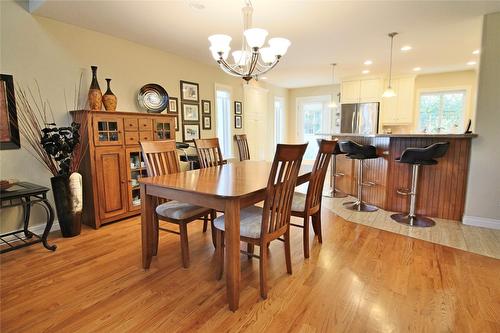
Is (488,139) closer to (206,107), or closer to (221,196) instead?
(221,196)

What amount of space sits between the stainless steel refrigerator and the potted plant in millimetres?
5538

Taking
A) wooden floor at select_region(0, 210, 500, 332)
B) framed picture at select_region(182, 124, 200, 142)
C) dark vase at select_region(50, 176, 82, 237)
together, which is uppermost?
framed picture at select_region(182, 124, 200, 142)

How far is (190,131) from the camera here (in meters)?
4.62

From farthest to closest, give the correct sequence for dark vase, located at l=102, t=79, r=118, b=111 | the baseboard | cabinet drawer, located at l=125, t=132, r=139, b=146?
cabinet drawer, located at l=125, t=132, r=139, b=146, dark vase, located at l=102, t=79, r=118, b=111, the baseboard

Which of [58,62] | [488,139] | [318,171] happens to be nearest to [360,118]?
[488,139]

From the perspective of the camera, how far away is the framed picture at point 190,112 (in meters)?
4.50

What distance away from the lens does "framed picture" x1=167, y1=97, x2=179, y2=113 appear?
4254 millimetres

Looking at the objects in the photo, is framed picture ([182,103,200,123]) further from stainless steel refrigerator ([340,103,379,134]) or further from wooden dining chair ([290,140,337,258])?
stainless steel refrigerator ([340,103,379,134])

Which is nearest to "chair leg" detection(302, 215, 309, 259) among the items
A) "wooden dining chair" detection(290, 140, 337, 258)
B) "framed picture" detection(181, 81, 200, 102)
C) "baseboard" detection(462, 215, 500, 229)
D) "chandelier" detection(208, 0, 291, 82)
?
"wooden dining chair" detection(290, 140, 337, 258)

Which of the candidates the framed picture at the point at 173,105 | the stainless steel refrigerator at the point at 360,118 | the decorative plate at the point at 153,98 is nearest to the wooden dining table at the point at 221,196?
the decorative plate at the point at 153,98

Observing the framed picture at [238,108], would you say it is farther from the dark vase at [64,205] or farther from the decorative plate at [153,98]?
the dark vase at [64,205]

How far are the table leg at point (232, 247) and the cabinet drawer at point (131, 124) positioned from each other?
2240 millimetres

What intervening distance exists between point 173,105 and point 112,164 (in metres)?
1.51

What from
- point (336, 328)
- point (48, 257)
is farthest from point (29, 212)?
point (336, 328)
